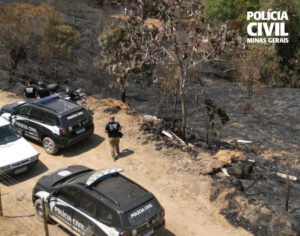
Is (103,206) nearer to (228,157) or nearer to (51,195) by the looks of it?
(51,195)

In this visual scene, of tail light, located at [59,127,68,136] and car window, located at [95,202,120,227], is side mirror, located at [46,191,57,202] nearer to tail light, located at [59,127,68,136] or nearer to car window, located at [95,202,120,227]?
car window, located at [95,202,120,227]

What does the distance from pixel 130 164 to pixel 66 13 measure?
29.0 m

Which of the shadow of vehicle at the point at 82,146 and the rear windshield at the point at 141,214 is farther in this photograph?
the shadow of vehicle at the point at 82,146

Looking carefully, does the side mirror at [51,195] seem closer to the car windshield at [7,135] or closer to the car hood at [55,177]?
the car hood at [55,177]

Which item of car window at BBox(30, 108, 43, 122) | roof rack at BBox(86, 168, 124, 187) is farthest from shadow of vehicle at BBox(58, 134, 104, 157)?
roof rack at BBox(86, 168, 124, 187)

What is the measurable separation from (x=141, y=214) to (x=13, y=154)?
5.71 m

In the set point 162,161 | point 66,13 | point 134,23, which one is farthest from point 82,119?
point 66,13

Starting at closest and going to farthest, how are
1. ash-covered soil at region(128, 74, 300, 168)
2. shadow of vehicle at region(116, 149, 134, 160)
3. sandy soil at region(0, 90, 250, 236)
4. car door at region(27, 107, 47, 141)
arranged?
sandy soil at region(0, 90, 250, 236) < car door at region(27, 107, 47, 141) < shadow of vehicle at region(116, 149, 134, 160) < ash-covered soil at region(128, 74, 300, 168)

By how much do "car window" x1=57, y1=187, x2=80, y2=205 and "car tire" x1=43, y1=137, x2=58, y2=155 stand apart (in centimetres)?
476

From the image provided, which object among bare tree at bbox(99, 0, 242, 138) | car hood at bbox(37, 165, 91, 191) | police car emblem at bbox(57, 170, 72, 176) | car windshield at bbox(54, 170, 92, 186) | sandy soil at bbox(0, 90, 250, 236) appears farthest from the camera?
bare tree at bbox(99, 0, 242, 138)

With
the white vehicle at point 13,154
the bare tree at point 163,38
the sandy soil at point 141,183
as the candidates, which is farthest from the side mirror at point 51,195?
the bare tree at point 163,38

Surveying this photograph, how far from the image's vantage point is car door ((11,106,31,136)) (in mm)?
14898

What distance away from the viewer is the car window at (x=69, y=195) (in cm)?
936

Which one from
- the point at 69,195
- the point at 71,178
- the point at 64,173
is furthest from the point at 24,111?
the point at 69,195
